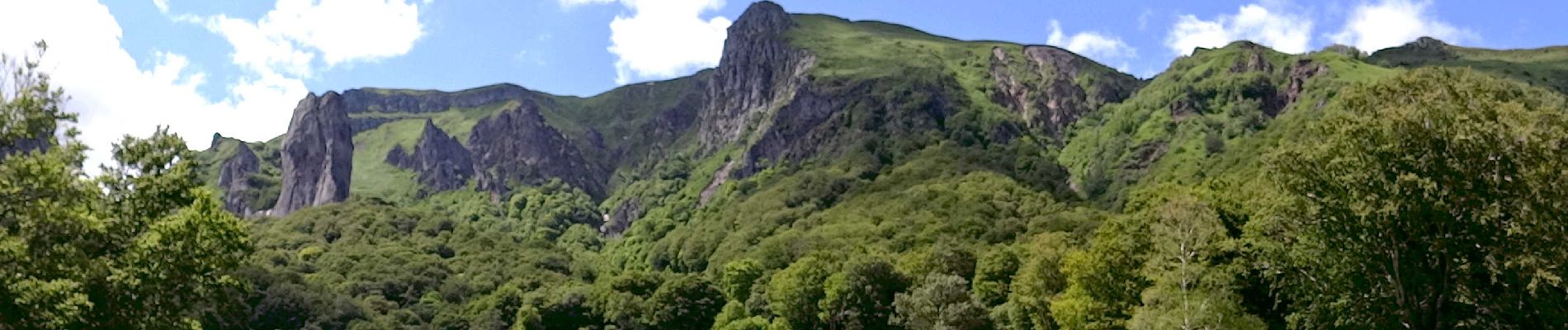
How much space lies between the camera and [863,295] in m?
94.4

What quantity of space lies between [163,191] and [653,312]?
89130 mm

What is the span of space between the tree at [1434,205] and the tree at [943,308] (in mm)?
44999

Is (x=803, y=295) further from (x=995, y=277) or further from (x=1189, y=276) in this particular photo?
(x=1189, y=276)

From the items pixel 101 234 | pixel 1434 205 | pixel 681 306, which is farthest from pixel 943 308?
pixel 101 234

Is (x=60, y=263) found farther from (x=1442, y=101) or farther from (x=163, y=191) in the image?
(x=1442, y=101)

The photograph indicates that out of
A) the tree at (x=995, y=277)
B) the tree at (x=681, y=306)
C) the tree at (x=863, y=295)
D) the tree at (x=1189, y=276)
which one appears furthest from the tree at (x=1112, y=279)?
the tree at (x=681, y=306)

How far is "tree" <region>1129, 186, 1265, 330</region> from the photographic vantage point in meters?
42.2

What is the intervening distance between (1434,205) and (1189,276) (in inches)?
663

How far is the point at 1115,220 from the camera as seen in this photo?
191ft

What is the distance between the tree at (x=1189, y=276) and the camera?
42156 mm

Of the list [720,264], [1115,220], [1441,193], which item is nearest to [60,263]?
[1441,193]

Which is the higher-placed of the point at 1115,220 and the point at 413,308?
the point at 1115,220

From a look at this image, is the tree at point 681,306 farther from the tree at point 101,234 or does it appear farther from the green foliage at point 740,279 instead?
the tree at point 101,234

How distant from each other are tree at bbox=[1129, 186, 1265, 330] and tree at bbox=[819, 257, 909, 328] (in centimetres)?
4507
